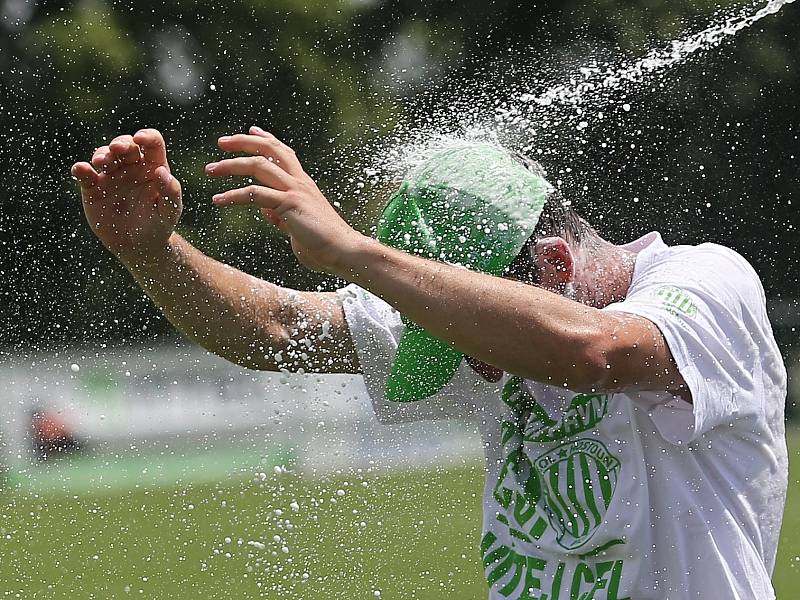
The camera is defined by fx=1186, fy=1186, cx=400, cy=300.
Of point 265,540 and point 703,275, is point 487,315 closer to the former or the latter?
point 703,275

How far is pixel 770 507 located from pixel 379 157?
1521mm

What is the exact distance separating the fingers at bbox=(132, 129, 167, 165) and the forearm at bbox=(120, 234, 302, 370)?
0.72 ft

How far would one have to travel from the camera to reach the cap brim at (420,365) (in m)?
2.46

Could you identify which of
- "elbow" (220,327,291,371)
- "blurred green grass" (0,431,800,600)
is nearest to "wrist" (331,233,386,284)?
"elbow" (220,327,291,371)

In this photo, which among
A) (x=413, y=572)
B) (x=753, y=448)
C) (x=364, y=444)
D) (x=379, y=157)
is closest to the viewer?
(x=753, y=448)

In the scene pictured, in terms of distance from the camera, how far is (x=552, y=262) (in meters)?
2.35

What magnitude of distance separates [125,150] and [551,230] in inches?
35.9

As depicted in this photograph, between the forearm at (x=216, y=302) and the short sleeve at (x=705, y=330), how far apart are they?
3.20ft

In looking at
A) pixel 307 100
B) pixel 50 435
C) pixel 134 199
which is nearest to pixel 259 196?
pixel 134 199

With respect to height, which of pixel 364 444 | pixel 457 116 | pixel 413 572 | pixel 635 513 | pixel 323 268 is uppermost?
pixel 364 444

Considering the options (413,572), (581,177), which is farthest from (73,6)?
(413,572)

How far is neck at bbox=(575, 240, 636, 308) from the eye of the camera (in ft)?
7.76

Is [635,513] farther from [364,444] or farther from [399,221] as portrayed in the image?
[364,444]

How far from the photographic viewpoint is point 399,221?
239 cm
